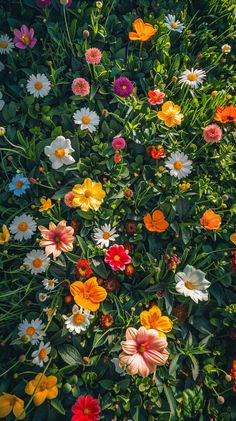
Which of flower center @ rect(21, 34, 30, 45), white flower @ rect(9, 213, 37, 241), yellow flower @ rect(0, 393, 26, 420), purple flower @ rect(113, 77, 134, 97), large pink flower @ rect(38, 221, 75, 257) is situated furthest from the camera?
flower center @ rect(21, 34, 30, 45)

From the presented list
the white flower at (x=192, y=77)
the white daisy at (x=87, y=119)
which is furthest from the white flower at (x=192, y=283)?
the white flower at (x=192, y=77)

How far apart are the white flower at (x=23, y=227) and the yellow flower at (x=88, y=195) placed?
0.25 m

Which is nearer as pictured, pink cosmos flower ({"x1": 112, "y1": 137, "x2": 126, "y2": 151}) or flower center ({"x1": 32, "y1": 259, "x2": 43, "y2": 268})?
flower center ({"x1": 32, "y1": 259, "x2": 43, "y2": 268})

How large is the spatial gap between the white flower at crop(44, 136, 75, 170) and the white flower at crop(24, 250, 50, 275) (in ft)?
1.33

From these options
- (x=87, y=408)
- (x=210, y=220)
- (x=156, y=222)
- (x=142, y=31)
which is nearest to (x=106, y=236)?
(x=156, y=222)

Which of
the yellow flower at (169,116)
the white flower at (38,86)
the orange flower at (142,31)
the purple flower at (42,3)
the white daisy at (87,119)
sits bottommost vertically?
the white daisy at (87,119)

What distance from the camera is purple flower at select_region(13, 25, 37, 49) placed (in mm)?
2162

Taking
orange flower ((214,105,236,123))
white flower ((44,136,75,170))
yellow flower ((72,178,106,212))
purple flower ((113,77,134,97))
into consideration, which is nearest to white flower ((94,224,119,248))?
yellow flower ((72,178,106,212))

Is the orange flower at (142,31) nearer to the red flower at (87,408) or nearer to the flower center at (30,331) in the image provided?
the flower center at (30,331)

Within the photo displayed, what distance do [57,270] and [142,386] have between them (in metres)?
0.59

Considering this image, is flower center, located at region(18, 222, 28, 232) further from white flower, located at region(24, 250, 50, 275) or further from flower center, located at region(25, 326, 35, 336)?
flower center, located at region(25, 326, 35, 336)

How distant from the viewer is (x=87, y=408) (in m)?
1.49

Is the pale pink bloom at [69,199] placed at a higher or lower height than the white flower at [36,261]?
higher

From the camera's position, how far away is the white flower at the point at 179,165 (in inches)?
77.1
